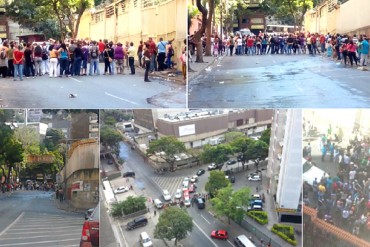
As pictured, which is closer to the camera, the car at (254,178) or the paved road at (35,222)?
the car at (254,178)

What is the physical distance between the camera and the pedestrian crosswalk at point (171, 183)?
482 cm

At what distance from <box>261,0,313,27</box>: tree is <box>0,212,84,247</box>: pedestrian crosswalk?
237 centimetres

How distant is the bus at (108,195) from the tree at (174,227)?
1.44 feet

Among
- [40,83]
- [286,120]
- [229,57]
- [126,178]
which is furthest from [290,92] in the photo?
[40,83]

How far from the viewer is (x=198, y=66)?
471 centimetres

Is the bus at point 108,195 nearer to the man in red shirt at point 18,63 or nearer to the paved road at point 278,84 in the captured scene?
the paved road at point 278,84

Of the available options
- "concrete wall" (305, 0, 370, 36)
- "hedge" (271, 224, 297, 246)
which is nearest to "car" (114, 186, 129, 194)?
"hedge" (271, 224, 297, 246)

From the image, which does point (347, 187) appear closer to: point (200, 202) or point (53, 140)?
point (200, 202)

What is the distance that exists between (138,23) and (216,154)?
127cm

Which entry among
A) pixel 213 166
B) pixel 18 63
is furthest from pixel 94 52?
pixel 213 166

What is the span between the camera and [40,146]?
495cm

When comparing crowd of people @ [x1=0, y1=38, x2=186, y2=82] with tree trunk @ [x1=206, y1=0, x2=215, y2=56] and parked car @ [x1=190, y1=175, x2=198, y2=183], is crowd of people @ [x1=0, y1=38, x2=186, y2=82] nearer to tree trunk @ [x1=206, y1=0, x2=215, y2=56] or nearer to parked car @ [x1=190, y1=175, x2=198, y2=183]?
tree trunk @ [x1=206, y1=0, x2=215, y2=56]

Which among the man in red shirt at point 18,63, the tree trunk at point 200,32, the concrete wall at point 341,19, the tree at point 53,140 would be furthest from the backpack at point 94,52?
the concrete wall at point 341,19

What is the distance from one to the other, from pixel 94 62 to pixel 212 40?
1012 millimetres
